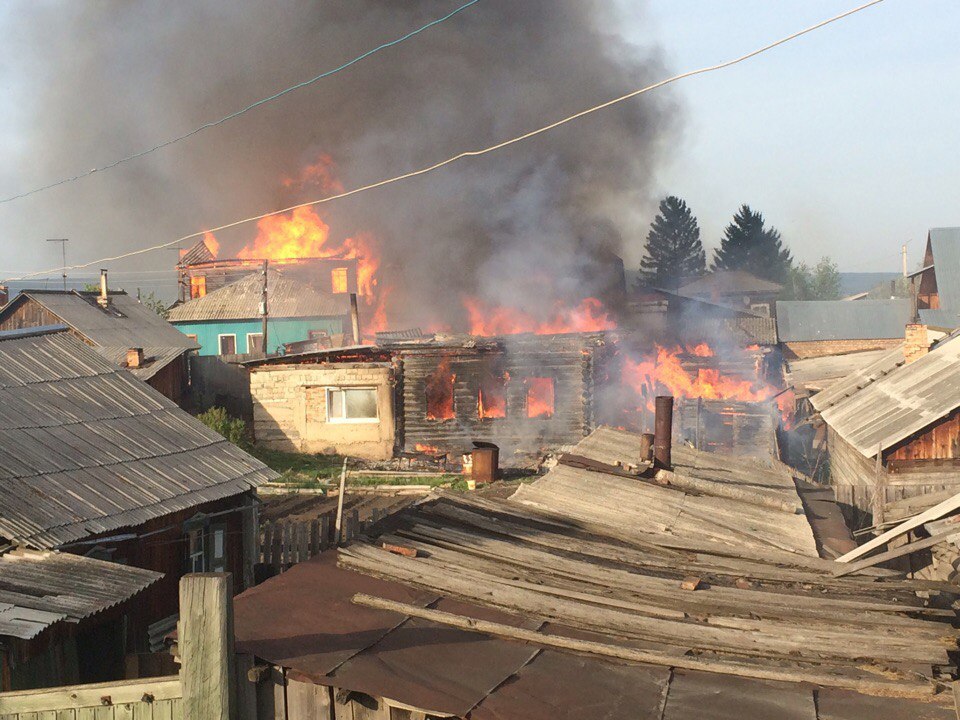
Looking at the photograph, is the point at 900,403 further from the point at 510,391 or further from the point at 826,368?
the point at 826,368

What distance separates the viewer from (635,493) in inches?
448

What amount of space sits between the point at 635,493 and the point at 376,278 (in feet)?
114

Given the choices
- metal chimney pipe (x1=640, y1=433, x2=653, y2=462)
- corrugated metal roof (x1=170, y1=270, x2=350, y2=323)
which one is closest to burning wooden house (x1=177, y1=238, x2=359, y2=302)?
corrugated metal roof (x1=170, y1=270, x2=350, y2=323)

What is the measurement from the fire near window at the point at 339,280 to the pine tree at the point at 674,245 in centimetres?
4581

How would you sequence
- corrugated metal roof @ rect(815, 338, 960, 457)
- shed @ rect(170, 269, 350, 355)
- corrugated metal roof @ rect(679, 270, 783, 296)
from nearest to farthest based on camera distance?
corrugated metal roof @ rect(815, 338, 960, 457) → shed @ rect(170, 269, 350, 355) → corrugated metal roof @ rect(679, 270, 783, 296)

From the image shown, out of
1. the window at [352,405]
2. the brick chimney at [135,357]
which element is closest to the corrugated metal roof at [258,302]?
the window at [352,405]

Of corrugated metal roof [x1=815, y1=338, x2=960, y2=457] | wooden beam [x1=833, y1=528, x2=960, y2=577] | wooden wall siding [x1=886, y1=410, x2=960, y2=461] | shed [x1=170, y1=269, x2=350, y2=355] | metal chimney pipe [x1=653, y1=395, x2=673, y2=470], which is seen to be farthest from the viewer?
shed [x1=170, y1=269, x2=350, y2=355]

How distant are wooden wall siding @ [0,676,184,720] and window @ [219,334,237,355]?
139 feet

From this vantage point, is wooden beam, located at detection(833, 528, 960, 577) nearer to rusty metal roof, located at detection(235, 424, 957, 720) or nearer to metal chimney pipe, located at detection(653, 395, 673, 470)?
rusty metal roof, located at detection(235, 424, 957, 720)

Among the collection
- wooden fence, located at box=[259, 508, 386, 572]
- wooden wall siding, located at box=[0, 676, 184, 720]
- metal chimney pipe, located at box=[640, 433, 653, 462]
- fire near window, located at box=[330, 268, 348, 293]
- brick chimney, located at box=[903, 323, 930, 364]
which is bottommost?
wooden fence, located at box=[259, 508, 386, 572]

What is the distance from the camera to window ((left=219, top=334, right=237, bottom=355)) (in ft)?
152

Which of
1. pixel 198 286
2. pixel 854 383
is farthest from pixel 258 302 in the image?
pixel 854 383

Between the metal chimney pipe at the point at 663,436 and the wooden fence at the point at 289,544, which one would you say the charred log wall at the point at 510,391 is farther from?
the wooden fence at the point at 289,544

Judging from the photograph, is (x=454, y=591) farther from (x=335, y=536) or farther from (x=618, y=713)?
(x=335, y=536)
